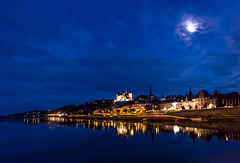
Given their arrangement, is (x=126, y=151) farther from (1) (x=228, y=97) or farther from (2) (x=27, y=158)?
(1) (x=228, y=97)

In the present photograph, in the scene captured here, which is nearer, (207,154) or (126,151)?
(207,154)

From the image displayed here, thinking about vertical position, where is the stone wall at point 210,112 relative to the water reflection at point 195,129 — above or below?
above

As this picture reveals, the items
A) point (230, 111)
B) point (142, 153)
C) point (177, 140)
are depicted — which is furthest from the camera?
point (230, 111)

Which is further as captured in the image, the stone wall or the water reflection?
Answer: the stone wall

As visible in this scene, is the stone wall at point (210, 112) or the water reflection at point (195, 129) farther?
the stone wall at point (210, 112)

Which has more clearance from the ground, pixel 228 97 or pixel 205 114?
pixel 228 97

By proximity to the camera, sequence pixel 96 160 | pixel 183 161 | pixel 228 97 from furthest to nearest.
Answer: pixel 228 97, pixel 96 160, pixel 183 161

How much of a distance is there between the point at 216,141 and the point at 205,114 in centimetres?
3470

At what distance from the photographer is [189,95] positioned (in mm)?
99500

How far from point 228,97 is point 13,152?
72.5 m

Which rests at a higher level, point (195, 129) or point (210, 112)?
point (210, 112)

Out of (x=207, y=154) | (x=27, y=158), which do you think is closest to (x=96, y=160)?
(x=27, y=158)

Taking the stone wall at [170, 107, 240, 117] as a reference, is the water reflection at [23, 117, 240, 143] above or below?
below

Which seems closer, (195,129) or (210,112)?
(195,129)
